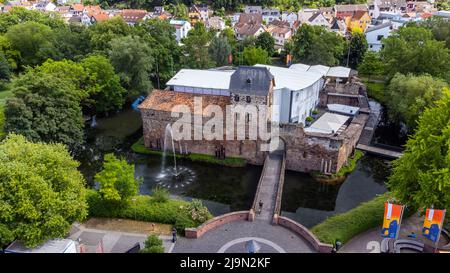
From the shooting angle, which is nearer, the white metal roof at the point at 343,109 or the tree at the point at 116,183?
the tree at the point at 116,183

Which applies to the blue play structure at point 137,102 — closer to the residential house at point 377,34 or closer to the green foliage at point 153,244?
the green foliage at point 153,244

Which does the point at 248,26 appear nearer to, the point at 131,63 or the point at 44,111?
the point at 131,63

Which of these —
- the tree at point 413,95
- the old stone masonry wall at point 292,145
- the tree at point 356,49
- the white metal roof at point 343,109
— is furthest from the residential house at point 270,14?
the old stone masonry wall at point 292,145

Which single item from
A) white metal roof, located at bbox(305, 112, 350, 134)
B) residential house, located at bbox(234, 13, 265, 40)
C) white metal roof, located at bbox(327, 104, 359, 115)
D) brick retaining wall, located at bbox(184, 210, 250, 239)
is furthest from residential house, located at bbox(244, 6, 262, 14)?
brick retaining wall, located at bbox(184, 210, 250, 239)

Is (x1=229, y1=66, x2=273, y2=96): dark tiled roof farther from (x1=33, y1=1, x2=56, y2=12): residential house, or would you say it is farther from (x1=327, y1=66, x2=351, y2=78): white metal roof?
(x1=33, y1=1, x2=56, y2=12): residential house

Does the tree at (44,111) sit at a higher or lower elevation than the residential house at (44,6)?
lower

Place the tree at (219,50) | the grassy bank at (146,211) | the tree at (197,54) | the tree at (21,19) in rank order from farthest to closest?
1. the tree at (21,19)
2. the tree at (219,50)
3. the tree at (197,54)
4. the grassy bank at (146,211)
